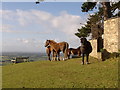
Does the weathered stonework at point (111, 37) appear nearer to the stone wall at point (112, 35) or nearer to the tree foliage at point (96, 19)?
the stone wall at point (112, 35)

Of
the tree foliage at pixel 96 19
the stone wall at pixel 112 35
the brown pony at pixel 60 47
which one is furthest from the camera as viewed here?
the tree foliage at pixel 96 19

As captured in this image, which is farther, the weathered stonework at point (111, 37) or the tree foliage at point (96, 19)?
the tree foliage at point (96, 19)

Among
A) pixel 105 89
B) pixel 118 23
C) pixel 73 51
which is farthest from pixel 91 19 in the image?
pixel 105 89

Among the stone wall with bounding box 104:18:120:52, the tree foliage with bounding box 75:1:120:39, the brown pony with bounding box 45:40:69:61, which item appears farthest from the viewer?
the tree foliage with bounding box 75:1:120:39

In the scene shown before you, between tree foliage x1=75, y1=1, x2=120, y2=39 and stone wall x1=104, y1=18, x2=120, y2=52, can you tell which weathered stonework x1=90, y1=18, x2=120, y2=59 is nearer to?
stone wall x1=104, y1=18, x2=120, y2=52

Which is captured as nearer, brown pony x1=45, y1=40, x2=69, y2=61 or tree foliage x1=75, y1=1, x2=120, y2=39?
brown pony x1=45, y1=40, x2=69, y2=61

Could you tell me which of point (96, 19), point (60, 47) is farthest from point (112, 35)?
point (96, 19)

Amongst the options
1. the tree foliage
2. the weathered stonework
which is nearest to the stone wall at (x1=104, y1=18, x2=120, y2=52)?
the weathered stonework

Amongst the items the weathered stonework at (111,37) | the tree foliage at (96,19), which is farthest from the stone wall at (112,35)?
the tree foliage at (96,19)

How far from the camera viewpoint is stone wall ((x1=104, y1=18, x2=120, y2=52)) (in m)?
17.8

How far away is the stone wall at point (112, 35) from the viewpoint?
17750 mm

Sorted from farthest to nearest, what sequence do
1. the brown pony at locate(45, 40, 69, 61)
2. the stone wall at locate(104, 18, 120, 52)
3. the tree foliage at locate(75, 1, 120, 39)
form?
the tree foliage at locate(75, 1, 120, 39)
the brown pony at locate(45, 40, 69, 61)
the stone wall at locate(104, 18, 120, 52)

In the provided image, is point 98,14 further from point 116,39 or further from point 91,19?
point 116,39

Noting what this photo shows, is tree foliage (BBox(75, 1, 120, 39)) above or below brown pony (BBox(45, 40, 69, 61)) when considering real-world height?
above
